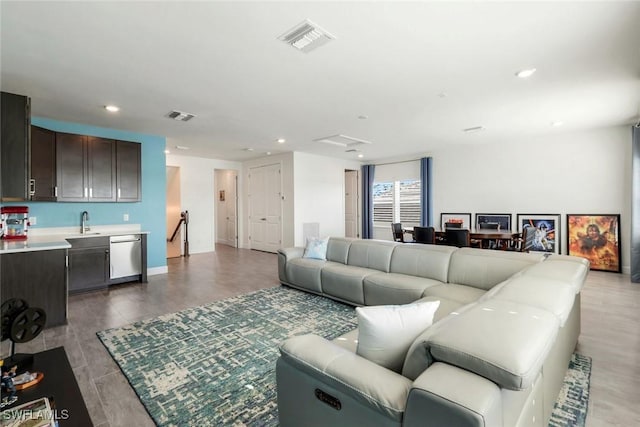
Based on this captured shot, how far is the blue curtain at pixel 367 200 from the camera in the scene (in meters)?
9.43

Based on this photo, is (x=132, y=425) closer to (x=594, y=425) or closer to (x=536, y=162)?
(x=594, y=425)

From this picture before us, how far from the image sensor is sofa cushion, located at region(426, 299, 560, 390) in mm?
923

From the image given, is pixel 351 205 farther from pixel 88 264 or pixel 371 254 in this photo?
pixel 88 264

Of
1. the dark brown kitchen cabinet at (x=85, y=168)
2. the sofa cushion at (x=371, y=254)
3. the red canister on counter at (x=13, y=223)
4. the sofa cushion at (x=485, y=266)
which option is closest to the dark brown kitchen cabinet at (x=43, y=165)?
the dark brown kitchen cabinet at (x=85, y=168)

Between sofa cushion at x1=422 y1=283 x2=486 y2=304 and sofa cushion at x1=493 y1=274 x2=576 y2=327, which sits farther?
sofa cushion at x1=422 y1=283 x2=486 y2=304

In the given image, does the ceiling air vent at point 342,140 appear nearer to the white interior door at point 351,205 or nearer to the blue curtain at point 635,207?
the white interior door at point 351,205

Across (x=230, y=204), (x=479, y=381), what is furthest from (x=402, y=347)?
(x=230, y=204)

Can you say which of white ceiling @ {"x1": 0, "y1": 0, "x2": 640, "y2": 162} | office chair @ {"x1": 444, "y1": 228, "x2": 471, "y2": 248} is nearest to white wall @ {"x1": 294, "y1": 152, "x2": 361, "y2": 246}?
white ceiling @ {"x1": 0, "y1": 0, "x2": 640, "y2": 162}

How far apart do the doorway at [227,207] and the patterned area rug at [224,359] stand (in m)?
5.85

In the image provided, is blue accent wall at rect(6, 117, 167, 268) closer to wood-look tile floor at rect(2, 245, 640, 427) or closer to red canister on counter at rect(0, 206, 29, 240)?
red canister on counter at rect(0, 206, 29, 240)

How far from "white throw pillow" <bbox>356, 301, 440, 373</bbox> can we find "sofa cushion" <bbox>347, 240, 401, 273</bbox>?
2.46m

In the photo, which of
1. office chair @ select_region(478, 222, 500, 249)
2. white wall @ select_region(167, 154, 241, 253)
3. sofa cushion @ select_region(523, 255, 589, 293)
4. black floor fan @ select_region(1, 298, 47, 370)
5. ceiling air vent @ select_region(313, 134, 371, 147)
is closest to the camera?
black floor fan @ select_region(1, 298, 47, 370)

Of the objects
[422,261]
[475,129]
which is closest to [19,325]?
[422,261]

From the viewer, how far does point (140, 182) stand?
5.41 metres
